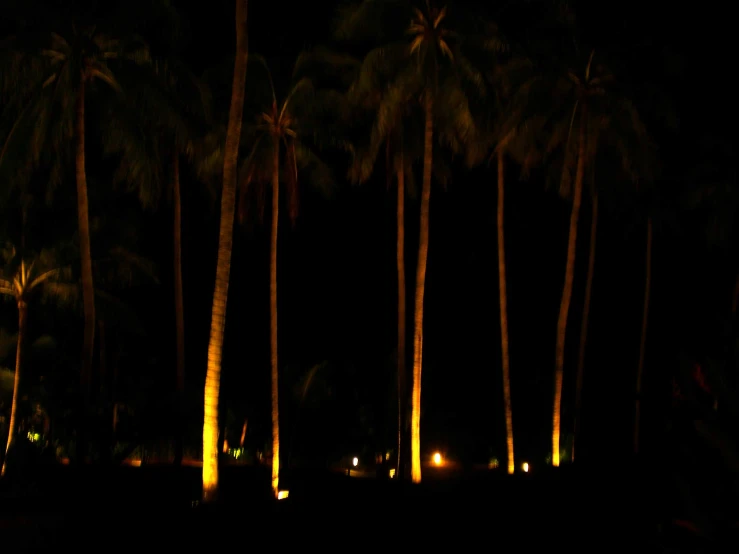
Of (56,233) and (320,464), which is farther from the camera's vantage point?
(320,464)

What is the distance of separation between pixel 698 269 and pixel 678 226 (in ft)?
22.4

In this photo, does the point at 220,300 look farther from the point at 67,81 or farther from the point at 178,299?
the point at 178,299

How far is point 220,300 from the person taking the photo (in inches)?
539

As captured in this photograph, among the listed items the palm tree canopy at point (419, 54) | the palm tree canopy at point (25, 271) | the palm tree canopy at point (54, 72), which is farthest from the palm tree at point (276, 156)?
the palm tree canopy at point (25, 271)

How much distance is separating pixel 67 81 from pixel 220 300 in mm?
7042

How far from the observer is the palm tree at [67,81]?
17.5m

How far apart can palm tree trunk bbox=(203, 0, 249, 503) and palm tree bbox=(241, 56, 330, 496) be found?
5.32m

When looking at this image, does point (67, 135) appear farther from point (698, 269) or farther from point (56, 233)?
point (698, 269)

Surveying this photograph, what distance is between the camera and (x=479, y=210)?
33281 mm

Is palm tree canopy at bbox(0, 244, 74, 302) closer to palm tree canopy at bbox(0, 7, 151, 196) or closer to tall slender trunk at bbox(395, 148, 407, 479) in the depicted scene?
palm tree canopy at bbox(0, 7, 151, 196)

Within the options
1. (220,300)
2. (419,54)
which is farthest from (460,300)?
(220,300)

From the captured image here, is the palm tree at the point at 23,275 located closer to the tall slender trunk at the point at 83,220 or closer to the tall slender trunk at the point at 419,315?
the tall slender trunk at the point at 83,220

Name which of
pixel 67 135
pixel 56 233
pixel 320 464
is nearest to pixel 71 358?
pixel 56 233

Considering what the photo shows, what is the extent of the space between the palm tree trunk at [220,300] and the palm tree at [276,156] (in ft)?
17.5
